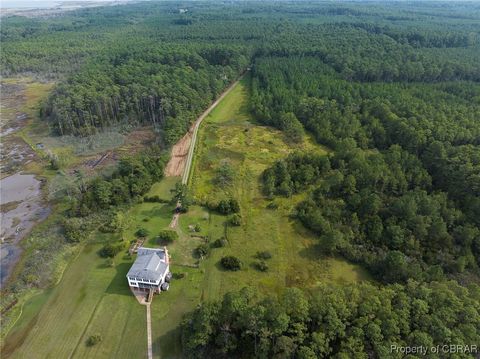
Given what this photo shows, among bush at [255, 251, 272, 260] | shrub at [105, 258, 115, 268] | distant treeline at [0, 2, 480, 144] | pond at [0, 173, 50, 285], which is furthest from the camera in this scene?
distant treeline at [0, 2, 480, 144]

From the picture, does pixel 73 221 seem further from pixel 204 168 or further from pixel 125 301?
pixel 204 168

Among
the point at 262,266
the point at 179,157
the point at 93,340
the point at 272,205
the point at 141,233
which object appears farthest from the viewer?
the point at 179,157

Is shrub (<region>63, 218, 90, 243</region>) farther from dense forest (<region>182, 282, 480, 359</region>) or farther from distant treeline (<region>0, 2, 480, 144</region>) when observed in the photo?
distant treeline (<region>0, 2, 480, 144</region>)

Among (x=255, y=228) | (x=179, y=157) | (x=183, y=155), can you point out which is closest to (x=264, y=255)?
(x=255, y=228)

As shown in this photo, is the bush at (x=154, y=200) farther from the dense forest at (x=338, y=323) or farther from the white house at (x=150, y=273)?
the dense forest at (x=338, y=323)

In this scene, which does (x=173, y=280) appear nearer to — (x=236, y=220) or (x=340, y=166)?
(x=236, y=220)

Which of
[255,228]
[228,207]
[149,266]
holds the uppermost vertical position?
[149,266]

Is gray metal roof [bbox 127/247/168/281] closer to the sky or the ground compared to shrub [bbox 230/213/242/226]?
closer to the sky

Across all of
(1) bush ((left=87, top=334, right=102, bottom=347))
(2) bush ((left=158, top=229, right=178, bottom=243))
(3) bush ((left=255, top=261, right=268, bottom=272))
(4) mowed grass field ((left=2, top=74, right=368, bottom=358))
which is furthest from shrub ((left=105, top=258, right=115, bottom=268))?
(3) bush ((left=255, top=261, right=268, bottom=272))
